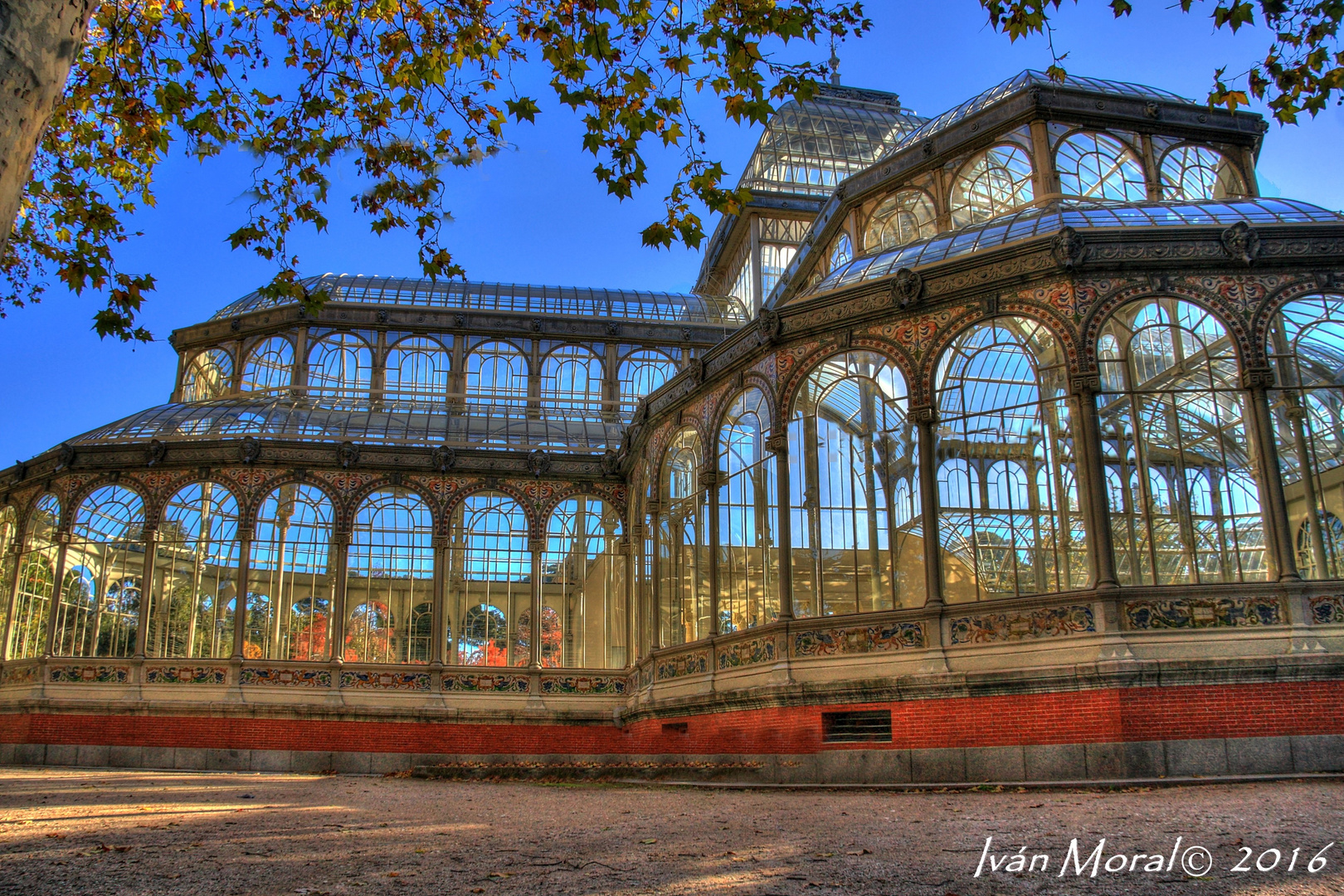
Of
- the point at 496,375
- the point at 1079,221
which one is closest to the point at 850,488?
the point at 1079,221

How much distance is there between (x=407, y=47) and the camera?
1012cm

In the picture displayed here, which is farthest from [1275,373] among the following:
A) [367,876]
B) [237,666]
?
[237,666]

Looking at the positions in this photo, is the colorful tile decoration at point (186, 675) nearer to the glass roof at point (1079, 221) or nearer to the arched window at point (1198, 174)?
the glass roof at point (1079, 221)

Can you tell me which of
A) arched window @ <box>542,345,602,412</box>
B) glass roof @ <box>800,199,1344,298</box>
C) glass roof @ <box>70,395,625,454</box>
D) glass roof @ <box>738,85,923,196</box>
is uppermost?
glass roof @ <box>738,85,923,196</box>

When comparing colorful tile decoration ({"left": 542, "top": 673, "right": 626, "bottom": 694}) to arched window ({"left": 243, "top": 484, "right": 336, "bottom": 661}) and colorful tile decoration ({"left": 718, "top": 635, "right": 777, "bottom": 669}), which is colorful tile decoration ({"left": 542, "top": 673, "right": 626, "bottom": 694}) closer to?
arched window ({"left": 243, "top": 484, "right": 336, "bottom": 661})

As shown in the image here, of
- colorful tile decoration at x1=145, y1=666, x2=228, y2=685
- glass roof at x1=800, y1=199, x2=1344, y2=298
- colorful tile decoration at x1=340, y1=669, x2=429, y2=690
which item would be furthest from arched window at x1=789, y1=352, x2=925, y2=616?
colorful tile decoration at x1=145, y1=666, x2=228, y2=685

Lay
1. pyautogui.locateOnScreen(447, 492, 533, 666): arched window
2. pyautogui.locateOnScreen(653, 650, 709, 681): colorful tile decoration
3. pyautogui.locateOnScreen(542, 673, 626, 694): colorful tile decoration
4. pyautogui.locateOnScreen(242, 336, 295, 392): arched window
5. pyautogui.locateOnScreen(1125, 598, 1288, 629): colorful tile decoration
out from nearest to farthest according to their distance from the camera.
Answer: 1. pyautogui.locateOnScreen(1125, 598, 1288, 629): colorful tile decoration
2. pyautogui.locateOnScreen(653, 650, 709, 681): colorful tile decoration
3. pyautogui.locateOnScreen(542, 673, 626, 694): colorful tile decoration
4. pyautogui.locateOnScreen(447, 492, 533, 666): arched window
5. pyautogui.locateOnScreen(242, 336, 295, 392): arched window

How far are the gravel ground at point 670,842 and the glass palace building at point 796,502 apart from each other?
118 inches

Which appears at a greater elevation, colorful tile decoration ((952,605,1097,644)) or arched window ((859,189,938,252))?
arched window ((859,189,938,252))

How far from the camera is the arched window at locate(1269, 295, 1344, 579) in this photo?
15.9 m

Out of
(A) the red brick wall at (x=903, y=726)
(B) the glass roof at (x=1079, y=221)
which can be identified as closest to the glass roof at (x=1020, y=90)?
Answer: (B) the glass roof at (x=1079, y=221)

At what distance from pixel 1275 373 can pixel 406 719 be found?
19.2 meters

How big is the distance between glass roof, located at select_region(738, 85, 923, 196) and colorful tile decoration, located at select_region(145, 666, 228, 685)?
20.0 m

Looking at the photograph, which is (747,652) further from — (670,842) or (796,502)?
(670,842)
